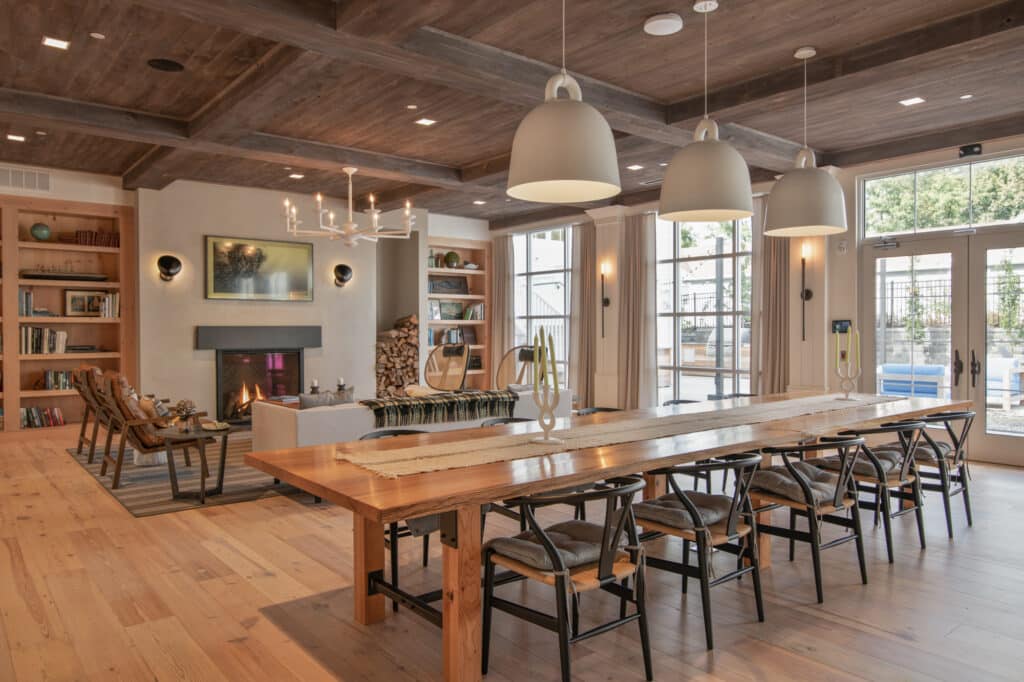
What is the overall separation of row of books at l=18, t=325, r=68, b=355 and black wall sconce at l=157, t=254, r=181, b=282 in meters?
1.26

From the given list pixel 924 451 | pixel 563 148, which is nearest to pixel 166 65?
pixel 563 148

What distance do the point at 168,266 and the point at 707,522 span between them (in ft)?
23.4

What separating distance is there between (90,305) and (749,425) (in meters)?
7.62

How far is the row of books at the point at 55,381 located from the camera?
798cm

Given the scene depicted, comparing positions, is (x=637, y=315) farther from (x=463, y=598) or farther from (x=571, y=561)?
(x=463, y=598)

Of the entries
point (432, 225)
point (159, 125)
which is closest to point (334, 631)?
point (159, 125)

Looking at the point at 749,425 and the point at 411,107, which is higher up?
the point at 411,107

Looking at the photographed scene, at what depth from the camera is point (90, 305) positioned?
27.1 ft

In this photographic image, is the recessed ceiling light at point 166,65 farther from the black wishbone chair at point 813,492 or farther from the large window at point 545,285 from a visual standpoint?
the large window at point 545,285

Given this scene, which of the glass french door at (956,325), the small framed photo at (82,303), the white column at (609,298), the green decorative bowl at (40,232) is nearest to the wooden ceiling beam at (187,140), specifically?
the green decorative bowl at (40,232)

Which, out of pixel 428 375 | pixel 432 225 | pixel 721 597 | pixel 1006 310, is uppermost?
pixel 432 225

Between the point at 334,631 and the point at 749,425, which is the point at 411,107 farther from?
the point at 334,631

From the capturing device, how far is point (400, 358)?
33.9 feet

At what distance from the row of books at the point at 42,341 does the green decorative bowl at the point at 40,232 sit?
981 mm
